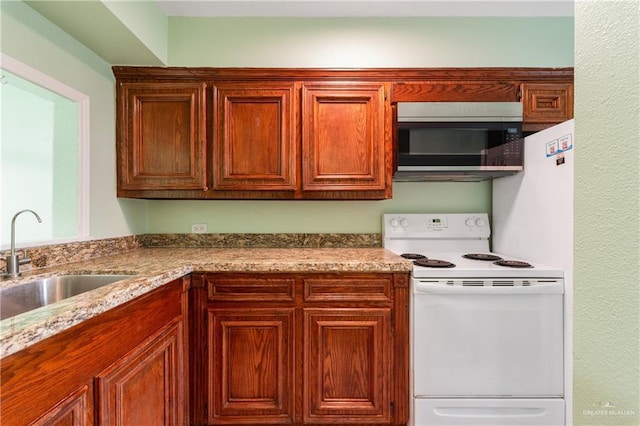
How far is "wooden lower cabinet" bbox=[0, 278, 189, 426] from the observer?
0.71m

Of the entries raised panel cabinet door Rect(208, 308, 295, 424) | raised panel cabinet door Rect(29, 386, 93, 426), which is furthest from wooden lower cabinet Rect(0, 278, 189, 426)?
raised panel cabinet door Rect(208, 308, 295, 424)

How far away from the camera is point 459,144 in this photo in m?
1.88

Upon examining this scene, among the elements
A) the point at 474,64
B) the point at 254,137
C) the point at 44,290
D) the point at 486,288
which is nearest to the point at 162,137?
the point at 254,137

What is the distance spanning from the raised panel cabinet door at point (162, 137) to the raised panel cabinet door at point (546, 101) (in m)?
2.12

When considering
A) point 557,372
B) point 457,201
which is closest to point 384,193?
point 457,201

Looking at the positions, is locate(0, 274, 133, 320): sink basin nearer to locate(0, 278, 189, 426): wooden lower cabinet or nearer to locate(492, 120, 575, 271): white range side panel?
locate(0, 278, 189, 426): wooden lower cabinet

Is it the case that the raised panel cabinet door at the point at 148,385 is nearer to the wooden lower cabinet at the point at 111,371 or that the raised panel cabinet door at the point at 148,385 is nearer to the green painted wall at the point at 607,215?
the wooden lower cabinet at the point at 111,371

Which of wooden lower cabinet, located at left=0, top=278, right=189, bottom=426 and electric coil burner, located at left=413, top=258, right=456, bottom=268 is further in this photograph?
electric coil burner, located at left=413, top=258, right=456, bottom=268

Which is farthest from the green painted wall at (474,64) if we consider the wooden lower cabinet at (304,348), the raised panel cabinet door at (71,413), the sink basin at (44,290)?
the raised panel cabinet door at (71,413)

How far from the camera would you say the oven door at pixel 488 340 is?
1526 mm

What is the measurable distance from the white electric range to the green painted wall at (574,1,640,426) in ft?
3.13

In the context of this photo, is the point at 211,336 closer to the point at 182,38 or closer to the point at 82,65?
the point at 82,65

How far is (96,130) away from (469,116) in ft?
7.59

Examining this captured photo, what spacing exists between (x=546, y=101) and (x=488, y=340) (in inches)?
61.9
